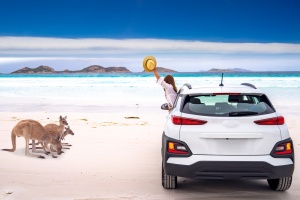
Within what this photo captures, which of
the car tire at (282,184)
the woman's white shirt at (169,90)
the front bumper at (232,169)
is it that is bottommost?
the car tire at (282,184)

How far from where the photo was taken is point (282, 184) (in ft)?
20.0

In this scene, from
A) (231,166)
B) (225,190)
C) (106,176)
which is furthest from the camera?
(106,176)

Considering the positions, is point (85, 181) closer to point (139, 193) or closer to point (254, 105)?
point (139, 193)

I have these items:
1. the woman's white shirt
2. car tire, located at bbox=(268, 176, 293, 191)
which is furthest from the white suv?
the woman's white shirt

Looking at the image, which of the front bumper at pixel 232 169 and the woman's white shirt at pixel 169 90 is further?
the woman's white shirt at pixel 169 90

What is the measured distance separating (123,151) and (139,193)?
3450 millimetres

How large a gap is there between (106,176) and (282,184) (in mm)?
2765

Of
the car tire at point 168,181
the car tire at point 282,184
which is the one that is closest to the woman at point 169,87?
the car tire at point 168,181

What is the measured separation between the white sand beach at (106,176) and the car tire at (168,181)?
74 millimetres

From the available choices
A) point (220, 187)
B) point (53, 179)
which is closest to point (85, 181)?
point (53, 179)

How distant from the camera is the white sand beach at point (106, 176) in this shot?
6082 mm

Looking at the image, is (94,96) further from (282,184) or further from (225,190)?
(282,184)

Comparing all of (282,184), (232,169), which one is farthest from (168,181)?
(282,184)

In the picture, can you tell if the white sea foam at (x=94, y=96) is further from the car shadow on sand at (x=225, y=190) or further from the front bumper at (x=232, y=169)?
the front bumper at (x=232, y=169)
